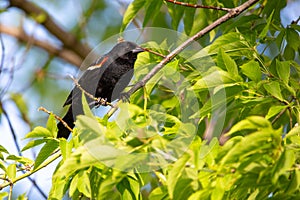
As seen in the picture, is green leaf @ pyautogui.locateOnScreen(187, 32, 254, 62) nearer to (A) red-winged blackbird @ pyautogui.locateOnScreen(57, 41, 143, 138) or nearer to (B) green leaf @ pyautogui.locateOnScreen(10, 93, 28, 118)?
(A) red-winged blackbird @ pyautogui.locateOnScreen(57, 41, 143, 138)

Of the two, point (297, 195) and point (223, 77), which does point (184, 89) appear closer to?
point (223, 77)

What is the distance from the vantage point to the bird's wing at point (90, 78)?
289cm

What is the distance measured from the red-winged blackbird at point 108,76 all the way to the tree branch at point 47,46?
2.80m

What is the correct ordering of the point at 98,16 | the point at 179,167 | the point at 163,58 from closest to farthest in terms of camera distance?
the point at 179,167 < the point at 163,58 < the point at 98,16

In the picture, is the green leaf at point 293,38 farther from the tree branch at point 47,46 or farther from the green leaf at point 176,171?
the tree branch at point 47,46

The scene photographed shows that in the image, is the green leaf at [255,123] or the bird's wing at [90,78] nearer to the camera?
the green leaf at [255,123]

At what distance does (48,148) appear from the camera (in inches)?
71.4

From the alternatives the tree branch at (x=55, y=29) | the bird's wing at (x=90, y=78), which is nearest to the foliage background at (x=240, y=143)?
the bird's wing at (x=90, y=78)

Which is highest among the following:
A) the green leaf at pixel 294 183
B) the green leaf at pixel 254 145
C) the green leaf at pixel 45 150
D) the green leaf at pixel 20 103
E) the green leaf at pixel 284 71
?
the green leaf at pixel 284 71

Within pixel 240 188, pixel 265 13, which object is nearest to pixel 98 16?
pixel 265 13

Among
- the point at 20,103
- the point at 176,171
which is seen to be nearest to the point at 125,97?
the point at 176,171

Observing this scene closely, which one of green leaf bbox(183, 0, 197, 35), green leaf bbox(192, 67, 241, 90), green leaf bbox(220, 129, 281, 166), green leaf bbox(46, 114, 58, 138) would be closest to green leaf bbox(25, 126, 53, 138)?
green leaf bbox(46, 114, 58, 138)

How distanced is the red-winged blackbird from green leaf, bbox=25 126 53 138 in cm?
100

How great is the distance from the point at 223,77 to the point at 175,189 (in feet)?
1.55
